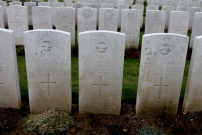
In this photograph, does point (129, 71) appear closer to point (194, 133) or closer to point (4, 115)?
point (194, 133)

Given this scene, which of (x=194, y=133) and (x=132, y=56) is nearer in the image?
(x=194, y=133)

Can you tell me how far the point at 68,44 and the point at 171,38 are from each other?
174 centimetres

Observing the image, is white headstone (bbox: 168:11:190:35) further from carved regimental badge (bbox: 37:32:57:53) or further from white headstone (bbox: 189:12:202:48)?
carved regimental badge (bbox: 37:32:57:53)

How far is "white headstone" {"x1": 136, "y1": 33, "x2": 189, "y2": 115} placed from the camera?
4137 mm

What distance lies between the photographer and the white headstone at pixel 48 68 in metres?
4.09

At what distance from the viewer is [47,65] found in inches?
169

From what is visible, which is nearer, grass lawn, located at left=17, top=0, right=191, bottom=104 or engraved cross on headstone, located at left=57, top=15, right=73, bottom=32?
grass lawn, located at left=17, top=0, right=191, bottom=104

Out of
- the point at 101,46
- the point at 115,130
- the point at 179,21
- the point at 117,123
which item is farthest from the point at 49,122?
the point at 179,21

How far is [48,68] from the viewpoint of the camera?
4.31 metres

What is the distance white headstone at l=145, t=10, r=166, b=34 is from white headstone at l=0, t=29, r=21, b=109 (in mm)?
5231

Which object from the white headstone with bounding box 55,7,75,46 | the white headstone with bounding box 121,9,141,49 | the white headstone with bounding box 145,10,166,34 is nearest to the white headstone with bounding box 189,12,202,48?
the white headstone with bounding box 145,10,166,34

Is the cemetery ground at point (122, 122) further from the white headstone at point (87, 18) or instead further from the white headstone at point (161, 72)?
the white headstone at point (87, 18)

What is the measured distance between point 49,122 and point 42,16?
5.16 metres

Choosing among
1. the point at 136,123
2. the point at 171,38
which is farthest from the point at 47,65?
the point at 171,38
